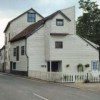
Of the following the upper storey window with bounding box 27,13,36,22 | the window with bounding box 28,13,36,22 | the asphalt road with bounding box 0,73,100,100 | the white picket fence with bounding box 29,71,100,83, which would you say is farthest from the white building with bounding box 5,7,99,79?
the asphalt road with bounding box 0,73,100,100

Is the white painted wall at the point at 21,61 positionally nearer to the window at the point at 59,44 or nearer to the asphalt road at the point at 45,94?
the window at the point at 59,44

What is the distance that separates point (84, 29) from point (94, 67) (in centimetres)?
2004

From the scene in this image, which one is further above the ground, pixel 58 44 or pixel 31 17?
pixel 31 17

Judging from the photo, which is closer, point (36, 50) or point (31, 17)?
point (36, 50)

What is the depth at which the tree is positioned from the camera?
72250 millimetres

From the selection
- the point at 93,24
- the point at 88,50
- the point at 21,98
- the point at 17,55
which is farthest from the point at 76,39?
the point at 21,98

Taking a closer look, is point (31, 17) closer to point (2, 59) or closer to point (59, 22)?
point (59, 22)

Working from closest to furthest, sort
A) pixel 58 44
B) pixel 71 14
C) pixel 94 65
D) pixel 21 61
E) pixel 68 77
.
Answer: pixel 68 77 < pixel 58 44 < pixel 71 14 < pixel 94 65 < pixel 21 61

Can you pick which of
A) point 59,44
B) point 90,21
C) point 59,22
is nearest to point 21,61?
point 59,44

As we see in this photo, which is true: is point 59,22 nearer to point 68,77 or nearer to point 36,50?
point 36,50

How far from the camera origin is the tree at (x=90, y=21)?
7225 cm

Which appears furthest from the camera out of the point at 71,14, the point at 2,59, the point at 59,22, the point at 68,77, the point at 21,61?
the point at 2,59

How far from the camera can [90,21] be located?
239 feet

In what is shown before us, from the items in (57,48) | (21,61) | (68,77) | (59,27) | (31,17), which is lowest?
(68,77)
